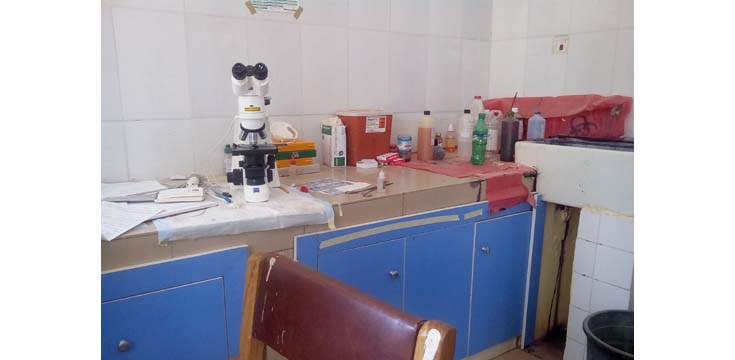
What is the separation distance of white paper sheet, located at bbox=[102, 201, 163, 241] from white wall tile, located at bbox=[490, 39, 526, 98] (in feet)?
6.77

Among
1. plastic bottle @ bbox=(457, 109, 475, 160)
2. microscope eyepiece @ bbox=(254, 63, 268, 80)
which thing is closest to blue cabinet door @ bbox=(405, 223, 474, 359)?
plastic bottle @ bbox=(457, 109, 475, 160)

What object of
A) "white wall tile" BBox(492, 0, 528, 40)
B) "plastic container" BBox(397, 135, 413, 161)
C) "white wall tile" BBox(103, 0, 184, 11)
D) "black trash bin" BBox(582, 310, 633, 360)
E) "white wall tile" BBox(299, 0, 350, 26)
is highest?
"white wall tile" BBox(492, 0, 528, 40)

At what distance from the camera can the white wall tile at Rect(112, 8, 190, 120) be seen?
5.36 feet

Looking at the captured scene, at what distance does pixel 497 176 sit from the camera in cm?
193

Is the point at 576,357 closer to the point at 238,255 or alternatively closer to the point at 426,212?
the point at 426,212

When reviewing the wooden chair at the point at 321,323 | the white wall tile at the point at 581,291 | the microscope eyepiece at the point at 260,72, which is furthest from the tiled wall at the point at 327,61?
the wooden chair at the point at 321,323

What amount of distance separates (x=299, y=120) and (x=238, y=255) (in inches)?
36.6

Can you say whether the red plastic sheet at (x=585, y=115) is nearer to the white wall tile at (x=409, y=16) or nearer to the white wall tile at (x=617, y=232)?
the white wall tile at (x=617, y=232)

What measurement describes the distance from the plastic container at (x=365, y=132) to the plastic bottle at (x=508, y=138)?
1.89ft

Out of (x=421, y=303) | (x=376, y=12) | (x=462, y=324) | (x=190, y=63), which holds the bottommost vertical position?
(x=462, y=324)

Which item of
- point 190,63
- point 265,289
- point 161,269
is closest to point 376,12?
point 190,63

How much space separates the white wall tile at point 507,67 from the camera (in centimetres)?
263

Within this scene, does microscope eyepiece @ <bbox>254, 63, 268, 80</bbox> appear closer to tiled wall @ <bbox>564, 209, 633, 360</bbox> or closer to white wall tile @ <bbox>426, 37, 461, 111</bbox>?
white wall tile @ <bbox>426, 37, 461, 111</bbox>

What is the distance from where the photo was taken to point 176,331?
48.2 inches
